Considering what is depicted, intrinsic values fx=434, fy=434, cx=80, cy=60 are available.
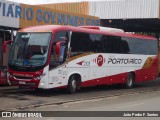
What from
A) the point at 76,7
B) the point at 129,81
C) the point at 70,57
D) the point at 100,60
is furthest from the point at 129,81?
the point at 76,7

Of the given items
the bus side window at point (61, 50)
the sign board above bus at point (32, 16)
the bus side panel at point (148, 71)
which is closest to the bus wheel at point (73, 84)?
the bus side window at point (61, 50)

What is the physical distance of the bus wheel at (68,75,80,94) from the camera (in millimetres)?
19009

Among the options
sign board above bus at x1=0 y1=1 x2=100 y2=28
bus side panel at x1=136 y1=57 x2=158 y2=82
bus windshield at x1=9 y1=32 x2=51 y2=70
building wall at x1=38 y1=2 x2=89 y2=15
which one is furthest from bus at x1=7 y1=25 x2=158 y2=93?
building wall at x1=38 y1=2 x2=89 y2=15

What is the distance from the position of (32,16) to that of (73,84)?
7.74 m

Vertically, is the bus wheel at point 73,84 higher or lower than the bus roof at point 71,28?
lower

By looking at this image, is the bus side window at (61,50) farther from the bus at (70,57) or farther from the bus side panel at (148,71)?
the bus side panel at (148,71)

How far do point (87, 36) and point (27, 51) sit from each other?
346 cm

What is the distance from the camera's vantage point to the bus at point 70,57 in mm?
17719

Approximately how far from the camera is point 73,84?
63.2ft

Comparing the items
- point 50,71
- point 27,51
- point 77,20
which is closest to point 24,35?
point 27,51

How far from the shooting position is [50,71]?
1777cm

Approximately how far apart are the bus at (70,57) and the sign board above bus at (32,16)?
479 centimetres

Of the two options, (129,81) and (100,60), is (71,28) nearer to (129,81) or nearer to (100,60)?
(100,60)

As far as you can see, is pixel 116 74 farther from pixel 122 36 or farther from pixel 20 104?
pixel 20 104
